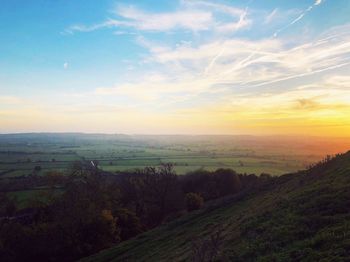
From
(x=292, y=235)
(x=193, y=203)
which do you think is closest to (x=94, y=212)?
(x=193, y=203)

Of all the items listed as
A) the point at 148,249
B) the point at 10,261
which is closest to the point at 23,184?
the point at 10,261

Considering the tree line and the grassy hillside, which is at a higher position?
the grassy hillside

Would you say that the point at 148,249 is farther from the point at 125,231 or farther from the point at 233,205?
the point at 125,231

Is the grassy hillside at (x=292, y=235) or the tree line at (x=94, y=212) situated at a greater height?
the grassy hillside at (x=292, y=235)

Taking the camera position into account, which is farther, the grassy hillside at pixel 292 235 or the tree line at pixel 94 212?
the tree line at pixel 94 212

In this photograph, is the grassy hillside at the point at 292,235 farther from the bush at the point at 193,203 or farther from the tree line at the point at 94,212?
the bush at the point at 193,203

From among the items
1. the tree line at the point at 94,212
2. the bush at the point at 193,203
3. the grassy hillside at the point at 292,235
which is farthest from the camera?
the bush at the point at 193,203

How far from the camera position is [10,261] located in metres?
47.2

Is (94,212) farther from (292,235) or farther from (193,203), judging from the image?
(292,235)

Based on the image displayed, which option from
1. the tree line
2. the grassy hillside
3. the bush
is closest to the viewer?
the grassy hillside

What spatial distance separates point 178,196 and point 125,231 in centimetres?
1865

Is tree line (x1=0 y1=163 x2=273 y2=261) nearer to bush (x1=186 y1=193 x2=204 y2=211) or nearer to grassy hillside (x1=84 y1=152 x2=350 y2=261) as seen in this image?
bush (x1=186 y1=193 x2=204 y2=211)

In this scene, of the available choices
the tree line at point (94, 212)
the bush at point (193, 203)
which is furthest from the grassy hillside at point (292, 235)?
the bush at point (193, 203)

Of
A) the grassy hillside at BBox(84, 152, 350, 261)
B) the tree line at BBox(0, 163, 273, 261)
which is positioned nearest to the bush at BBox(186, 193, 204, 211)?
the tree line at BBox(0, 163, 273, 261)
